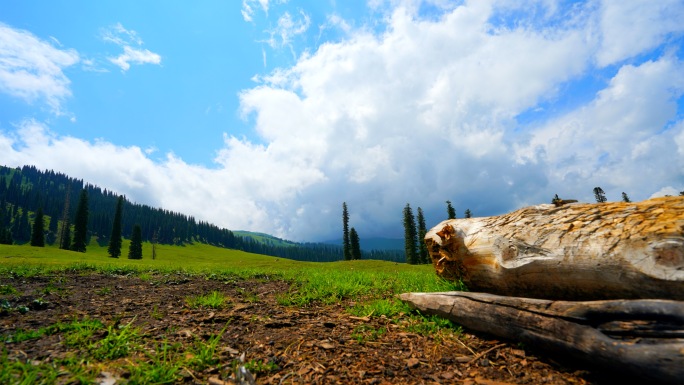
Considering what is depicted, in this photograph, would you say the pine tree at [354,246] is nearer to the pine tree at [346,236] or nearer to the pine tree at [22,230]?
the pine tree at [346,236]

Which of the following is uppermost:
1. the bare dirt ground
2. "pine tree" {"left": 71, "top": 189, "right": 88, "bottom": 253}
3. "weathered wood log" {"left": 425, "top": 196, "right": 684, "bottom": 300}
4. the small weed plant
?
"pine tree" {"left": 71, "top": 189, "right": 88, "bottom": 253}

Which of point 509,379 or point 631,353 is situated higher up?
point 631,353

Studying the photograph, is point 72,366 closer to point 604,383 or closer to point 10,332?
point 10,332

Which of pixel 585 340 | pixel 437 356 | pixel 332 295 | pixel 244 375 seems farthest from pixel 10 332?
pixel 585 340

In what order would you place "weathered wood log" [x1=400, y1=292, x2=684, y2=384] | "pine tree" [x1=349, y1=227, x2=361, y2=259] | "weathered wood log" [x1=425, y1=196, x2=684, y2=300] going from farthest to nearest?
"pine tree" [x1=349, y1=227, x2=361, y2=259] < "weathered wood log" [x1=425, y1=196, x2=684, y2=300] < "weathered wood log" [x1=400, y1=292, x2=684, y2=384]

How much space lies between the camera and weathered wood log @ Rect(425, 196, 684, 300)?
12.6 ft

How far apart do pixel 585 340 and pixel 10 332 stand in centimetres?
826

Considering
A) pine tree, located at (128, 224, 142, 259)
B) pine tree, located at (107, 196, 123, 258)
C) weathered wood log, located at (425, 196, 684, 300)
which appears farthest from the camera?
pine tree, located at (128, 224, 142, 259)

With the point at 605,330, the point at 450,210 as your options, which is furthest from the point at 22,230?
the point at 605,330

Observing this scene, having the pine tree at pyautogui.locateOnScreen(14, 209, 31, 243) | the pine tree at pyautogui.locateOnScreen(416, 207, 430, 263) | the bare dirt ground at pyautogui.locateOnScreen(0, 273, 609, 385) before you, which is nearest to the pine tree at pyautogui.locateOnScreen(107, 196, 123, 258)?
the pine tree at pyautogui.locateOnScreen(416, 207, 430, 263)

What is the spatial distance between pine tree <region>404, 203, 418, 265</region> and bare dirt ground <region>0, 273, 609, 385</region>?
62294mm

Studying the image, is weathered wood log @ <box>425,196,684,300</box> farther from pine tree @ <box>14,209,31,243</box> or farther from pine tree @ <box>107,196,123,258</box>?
pine tree @ <box>14,209,31,243</box>

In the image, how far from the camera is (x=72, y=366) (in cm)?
374

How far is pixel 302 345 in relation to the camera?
480cm
